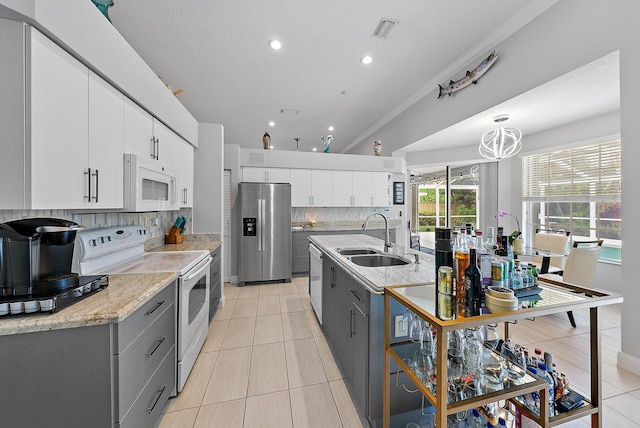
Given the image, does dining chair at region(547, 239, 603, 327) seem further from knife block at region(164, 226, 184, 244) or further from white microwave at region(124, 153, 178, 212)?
knife block at region(164, 226, 184, 244)

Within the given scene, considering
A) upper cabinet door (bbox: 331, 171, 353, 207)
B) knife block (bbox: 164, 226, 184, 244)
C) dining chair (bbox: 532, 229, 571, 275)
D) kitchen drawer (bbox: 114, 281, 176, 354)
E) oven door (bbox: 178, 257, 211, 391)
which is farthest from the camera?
upper cabinet door (bbox: 331, 171, 353, 207)

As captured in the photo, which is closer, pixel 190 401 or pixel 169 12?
pixel 190 401

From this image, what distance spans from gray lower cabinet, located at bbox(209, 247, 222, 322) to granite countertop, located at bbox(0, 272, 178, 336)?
1.38m

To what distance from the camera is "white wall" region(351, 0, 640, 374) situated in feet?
6.38

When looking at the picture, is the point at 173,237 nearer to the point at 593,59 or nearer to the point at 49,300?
the point at 49,300

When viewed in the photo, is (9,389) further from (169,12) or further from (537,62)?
(537,62)

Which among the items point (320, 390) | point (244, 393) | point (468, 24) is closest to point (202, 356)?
point (244, 393)

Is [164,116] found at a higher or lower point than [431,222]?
higher

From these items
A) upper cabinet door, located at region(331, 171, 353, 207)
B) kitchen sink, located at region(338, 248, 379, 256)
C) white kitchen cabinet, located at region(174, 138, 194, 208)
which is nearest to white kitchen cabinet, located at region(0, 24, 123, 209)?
white kitchen cabinet, located at region(174, 138, 194, 208)

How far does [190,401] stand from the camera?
66.8 inches

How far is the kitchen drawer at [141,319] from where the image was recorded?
106 centimetres

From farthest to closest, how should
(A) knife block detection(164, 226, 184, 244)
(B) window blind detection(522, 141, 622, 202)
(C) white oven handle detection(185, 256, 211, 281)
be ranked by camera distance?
(B) window blind detection(522, 141, 622, 202), (A) knife block detection(164, 226, 184, 244), (C) white oven handle detection(185, 256, 211, 281)

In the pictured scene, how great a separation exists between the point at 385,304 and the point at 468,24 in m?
3.09

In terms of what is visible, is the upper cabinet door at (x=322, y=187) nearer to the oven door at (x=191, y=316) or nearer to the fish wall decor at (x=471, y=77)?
the fish wall decor at (x=471, y=77)
